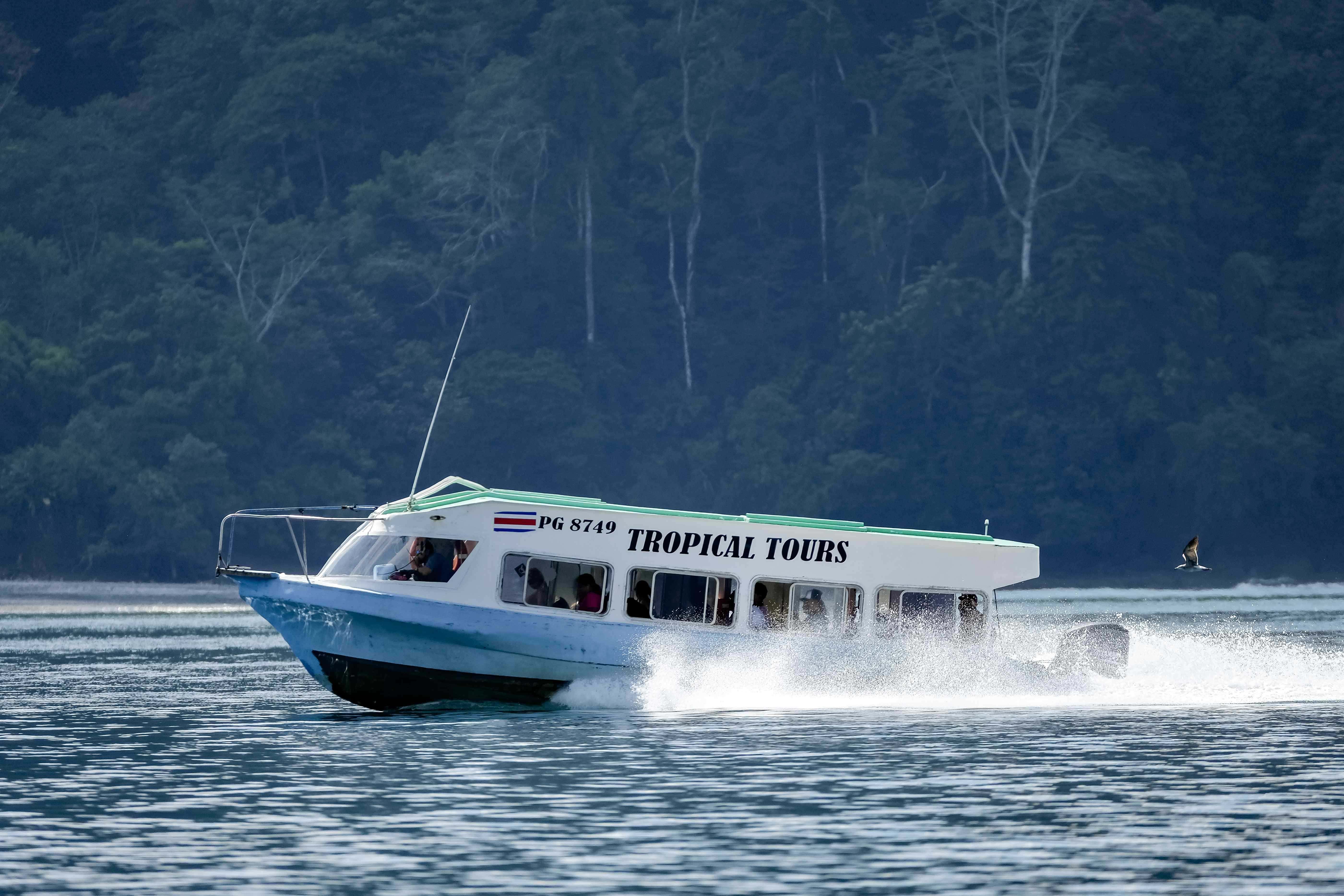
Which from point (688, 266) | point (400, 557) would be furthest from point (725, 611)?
point (688, 266)

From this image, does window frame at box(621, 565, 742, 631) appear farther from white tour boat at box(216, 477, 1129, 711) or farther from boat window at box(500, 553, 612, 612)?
boat window at box(500, 553, 612, 612)

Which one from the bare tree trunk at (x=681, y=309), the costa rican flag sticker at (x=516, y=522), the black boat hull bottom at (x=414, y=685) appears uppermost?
the bare tree trunk at (x=681, y=309)

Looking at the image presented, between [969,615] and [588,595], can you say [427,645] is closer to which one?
[588,595]

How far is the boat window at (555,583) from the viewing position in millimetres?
25344

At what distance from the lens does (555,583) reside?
25562mm

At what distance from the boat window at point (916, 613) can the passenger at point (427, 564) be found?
19.1ft

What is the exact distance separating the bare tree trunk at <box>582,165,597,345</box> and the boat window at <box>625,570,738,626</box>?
240 ft

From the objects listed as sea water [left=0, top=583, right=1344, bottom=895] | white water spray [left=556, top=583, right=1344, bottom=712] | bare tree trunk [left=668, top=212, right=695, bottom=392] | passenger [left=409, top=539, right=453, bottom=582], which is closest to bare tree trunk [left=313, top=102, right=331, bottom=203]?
bare tree trunk [left=668, top=212, right=695, bottom=392]

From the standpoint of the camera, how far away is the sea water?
15.4 metres

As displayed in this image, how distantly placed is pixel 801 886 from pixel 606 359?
8361 cm

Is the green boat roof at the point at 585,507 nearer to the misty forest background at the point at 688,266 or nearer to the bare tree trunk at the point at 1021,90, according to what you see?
the misty forest background at the point at 688,266

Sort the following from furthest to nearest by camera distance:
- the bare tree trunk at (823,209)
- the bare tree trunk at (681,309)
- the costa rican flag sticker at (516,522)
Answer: the bare tree trunk at (823,209) < the bare tree trunk at (681,309) < the costa rican flag sticker at (516,522)

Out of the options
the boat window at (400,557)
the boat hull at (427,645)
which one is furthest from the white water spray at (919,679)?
the boat window at (400,557)

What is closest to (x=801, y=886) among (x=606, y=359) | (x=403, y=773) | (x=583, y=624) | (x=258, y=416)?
(x=403, y=773)
